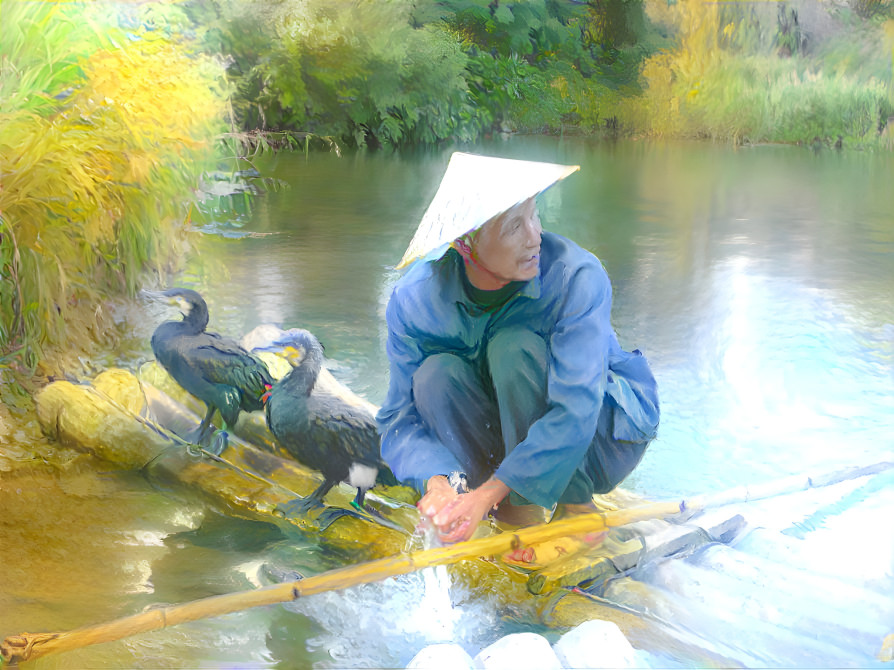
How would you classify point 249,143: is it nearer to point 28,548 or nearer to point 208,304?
point 208,304

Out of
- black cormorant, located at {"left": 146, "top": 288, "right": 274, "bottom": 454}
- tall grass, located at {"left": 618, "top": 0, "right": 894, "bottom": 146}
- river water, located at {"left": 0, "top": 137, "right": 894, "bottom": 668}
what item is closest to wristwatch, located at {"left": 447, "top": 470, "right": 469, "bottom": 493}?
river water, located at {"left": 0, "top": 137, "right": 894, "bottom": 668}

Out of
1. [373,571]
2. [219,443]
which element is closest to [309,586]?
[373,571]

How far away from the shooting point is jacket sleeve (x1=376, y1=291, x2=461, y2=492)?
167 centimetres

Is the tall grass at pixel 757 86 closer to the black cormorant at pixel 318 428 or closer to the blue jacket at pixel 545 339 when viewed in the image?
the blue jacket at pixel 545 339

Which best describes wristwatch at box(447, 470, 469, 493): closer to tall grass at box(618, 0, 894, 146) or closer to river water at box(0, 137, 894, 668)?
river water at box(0, 137, 894, 668)

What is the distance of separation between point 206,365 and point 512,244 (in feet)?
3.01

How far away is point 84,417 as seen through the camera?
2.19 m

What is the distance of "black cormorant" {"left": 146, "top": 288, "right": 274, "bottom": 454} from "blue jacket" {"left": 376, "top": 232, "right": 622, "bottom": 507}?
0.52 meters

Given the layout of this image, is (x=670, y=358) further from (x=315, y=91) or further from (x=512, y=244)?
(x=315, y=91)

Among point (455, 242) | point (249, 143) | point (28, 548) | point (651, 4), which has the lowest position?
point (28, 548)

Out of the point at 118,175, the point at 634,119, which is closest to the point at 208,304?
the point at 118,175

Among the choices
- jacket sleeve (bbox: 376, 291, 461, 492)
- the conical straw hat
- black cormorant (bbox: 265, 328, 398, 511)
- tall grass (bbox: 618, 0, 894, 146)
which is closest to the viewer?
the conical straw hat

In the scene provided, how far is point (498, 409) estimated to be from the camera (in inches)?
67.2

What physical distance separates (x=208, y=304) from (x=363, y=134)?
1.76 ft
